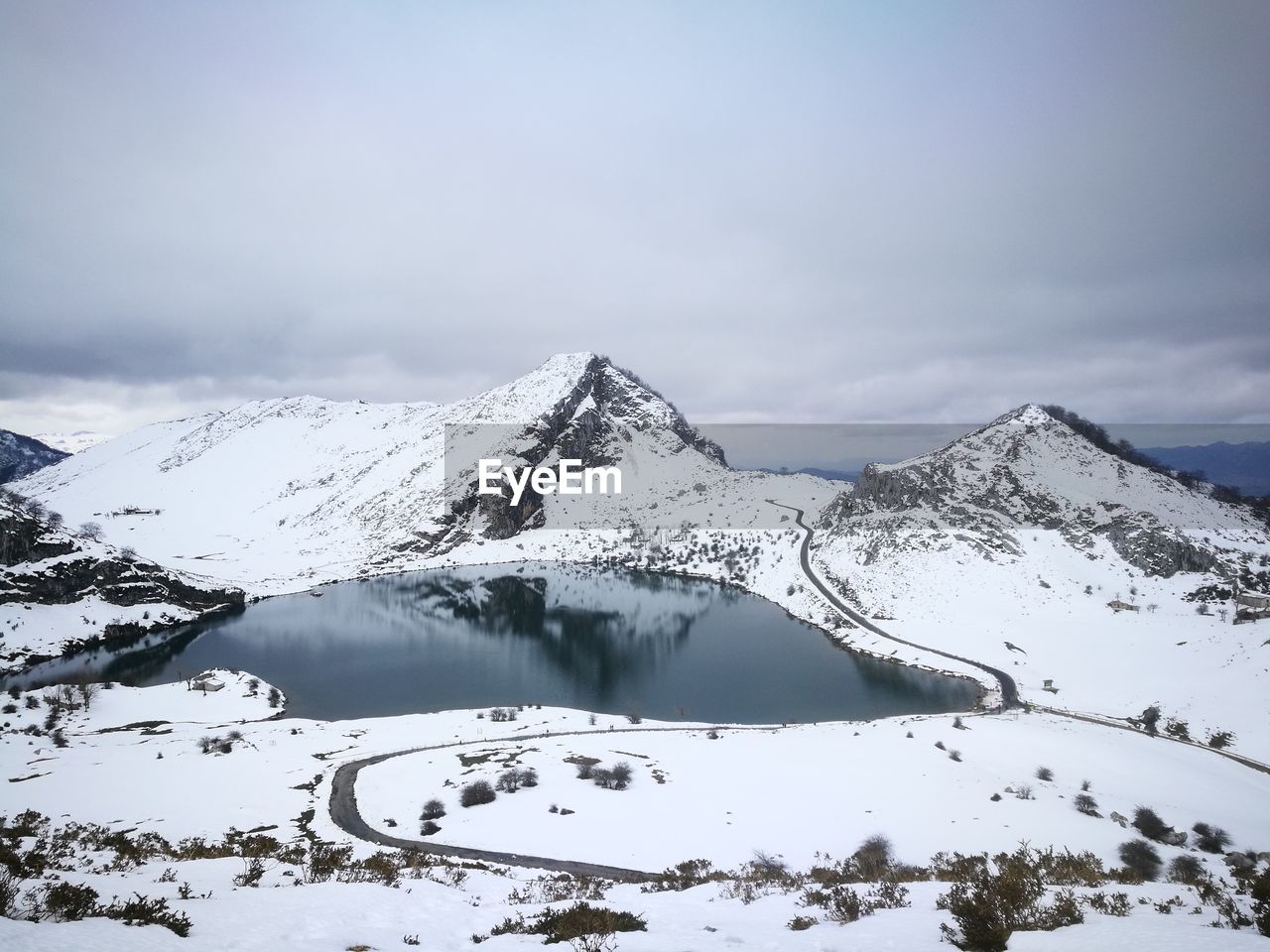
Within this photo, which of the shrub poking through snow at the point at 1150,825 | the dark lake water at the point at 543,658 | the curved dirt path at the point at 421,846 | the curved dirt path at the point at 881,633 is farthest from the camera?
the dark lake water at the point at 543,658

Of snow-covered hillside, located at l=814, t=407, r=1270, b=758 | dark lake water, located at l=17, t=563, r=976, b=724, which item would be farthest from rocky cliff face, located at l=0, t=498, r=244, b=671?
snow-covered hillside, located at l=814, t=407, r=1270, b=758

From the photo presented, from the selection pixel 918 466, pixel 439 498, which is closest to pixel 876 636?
pixel 918 466

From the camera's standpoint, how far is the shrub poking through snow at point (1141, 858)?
16.4 metres

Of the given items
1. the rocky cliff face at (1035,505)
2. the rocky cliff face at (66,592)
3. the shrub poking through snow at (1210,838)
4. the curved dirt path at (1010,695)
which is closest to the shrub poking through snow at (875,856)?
the shrub poking through snow at (1210,838)

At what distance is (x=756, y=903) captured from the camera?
33.8 feet

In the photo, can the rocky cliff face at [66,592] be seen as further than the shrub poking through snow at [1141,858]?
Yes

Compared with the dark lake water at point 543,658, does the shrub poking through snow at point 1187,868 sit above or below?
above

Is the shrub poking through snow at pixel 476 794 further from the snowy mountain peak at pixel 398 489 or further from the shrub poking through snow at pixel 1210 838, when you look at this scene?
the snowy mountain peak at pixel 398 489

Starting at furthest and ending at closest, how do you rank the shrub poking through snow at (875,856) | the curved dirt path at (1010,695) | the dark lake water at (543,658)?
the dark lake water at (543,658), the curved dirt path at (1010,695), the shrub poking through snow at (875,856)

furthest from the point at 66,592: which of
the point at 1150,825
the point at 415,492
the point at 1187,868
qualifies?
the point at 1150,825

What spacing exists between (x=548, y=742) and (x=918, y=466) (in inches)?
3098

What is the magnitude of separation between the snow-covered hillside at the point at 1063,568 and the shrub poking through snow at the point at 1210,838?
14574mm

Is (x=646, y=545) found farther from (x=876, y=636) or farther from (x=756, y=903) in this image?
(x=756, y=903)


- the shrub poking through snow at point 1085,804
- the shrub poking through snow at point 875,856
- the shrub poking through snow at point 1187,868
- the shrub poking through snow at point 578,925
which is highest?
the shrub poking through snow at point 578,925
